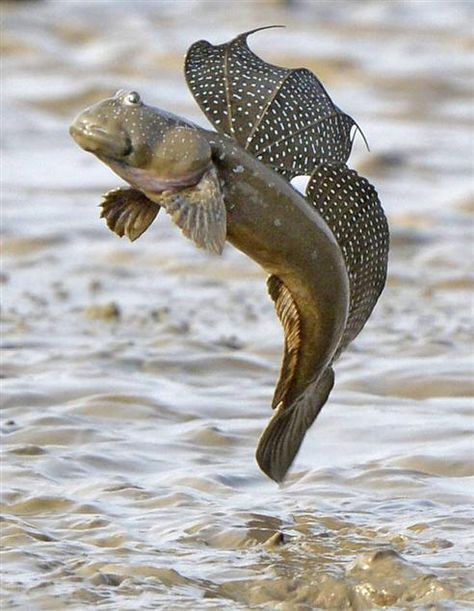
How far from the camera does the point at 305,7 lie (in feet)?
45.4

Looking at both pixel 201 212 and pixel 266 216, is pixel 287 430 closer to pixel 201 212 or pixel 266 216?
pixel 266 216

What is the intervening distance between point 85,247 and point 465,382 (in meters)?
2.46

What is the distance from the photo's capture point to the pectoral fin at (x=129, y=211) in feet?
10.4

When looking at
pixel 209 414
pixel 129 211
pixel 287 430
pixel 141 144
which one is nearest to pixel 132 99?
pixel 141 144

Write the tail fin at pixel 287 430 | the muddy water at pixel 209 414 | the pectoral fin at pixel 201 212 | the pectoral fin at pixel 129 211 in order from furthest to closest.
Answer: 1. the tail fin at pixel 287 430
2. the muddy water at pixel 209 414
3. the pectoral fin at pixel 129 211
4. the pectoral fin at pixel 201 212

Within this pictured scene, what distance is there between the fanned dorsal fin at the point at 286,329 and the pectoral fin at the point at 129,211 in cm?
31

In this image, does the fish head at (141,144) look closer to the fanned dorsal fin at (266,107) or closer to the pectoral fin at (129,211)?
the pectoral fin at (129,211)

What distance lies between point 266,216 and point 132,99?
35cm

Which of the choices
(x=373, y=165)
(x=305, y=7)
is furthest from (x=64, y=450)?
(x=305, y=7)

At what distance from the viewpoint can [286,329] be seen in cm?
343

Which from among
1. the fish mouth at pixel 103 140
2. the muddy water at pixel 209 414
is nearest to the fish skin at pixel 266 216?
the fish mouth at pixel 103 140

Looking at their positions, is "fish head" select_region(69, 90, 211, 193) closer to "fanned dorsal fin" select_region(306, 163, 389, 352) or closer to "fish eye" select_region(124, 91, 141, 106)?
"fish eye" select_region(124, 91, 141, 106)

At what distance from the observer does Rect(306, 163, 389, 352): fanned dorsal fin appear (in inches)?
134

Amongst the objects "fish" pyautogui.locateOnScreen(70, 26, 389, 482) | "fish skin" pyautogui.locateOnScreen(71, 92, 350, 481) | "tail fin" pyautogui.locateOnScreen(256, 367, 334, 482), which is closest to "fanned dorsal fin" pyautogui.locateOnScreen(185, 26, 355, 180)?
"fish" pyautogui.locateOnScreen(70, 26, 389, 482)
